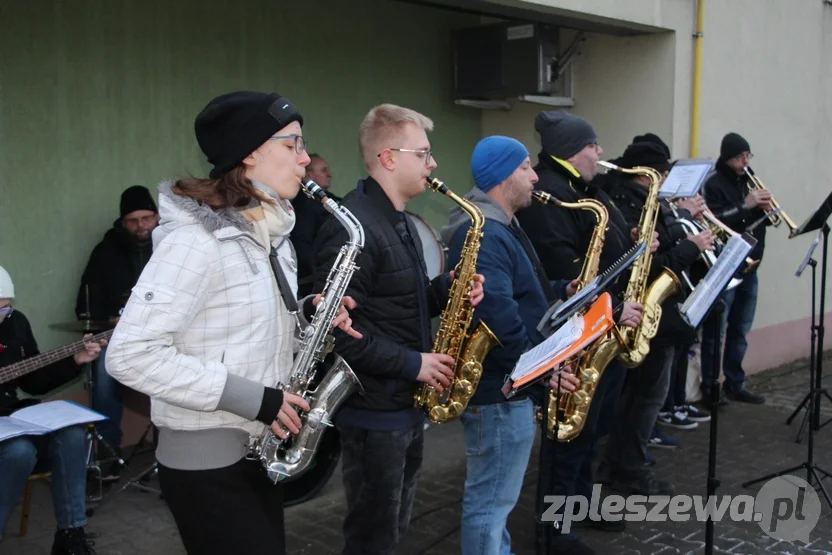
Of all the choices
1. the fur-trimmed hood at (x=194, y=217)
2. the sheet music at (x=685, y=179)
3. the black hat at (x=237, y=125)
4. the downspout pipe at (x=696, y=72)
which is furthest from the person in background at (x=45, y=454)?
the downspout pipe at (x=696, y=72)

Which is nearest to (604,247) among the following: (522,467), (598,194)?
(598,194)

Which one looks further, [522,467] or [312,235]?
[312,235]

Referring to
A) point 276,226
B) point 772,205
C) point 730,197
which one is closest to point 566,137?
point 276,226

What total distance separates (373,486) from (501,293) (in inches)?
38.0

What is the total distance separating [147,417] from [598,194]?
356 cm

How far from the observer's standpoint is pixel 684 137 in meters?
7.49

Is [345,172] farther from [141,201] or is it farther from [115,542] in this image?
[115,542]

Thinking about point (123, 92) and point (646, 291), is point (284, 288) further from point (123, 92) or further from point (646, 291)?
point (123, 92)

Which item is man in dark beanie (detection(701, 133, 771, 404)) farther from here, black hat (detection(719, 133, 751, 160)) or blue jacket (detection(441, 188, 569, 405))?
blue jacket (detection(441, 188, 569, 405))

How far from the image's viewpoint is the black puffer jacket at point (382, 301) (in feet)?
10.3

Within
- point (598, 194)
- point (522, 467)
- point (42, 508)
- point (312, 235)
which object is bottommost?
point (42, 508)

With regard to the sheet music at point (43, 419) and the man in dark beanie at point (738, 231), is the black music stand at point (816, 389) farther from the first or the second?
the sheet music at point (43, 419)

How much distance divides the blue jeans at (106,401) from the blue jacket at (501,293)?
2775 mm

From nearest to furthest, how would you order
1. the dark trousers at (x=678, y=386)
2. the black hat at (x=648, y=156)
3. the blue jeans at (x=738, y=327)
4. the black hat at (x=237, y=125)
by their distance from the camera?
the black hat at (x=237, y=125), the black hat at (x=648, y=156), the dark trousers at (x=678, y=386), the blue jeans at (x=738, y=327)
